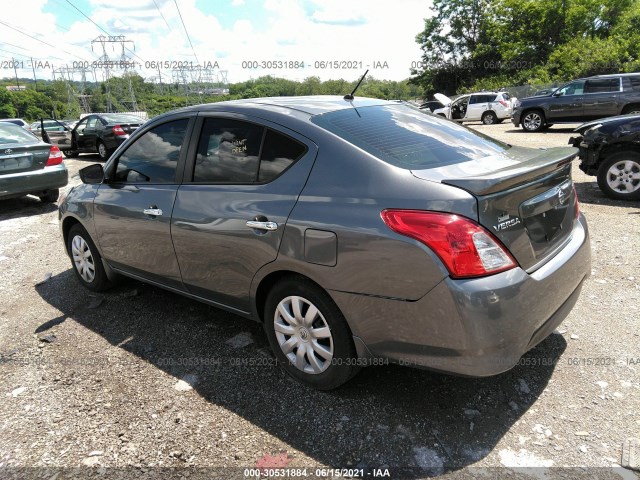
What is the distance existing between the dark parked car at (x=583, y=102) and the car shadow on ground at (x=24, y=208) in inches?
626

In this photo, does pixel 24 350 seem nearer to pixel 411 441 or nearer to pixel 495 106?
pixel 411 441

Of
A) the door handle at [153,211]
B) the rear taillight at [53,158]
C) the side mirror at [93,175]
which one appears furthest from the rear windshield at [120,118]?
the door handle at [153,211]

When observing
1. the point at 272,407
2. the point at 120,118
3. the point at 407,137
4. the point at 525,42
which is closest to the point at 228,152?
the point at 407,137

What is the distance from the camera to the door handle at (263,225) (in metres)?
2.81

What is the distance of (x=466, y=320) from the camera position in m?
2.24

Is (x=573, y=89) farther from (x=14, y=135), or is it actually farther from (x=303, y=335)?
(x=303, y=335)

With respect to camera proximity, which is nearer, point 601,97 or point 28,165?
point 28,165

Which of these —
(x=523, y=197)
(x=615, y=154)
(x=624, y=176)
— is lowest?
(x=624, y=176)

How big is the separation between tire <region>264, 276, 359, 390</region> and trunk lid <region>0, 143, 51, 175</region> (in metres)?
7.12

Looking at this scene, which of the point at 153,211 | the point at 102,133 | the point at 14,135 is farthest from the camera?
the point at 102,133

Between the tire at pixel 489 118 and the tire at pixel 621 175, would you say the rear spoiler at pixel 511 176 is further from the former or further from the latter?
the tire at pixel 489 118

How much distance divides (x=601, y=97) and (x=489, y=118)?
9964 mm

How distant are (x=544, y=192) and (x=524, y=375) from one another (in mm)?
1158

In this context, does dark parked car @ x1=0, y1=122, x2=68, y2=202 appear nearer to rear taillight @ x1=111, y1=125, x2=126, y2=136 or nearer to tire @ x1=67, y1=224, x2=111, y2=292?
tire @ x1=67, y1=224, x2=111, y2=292
